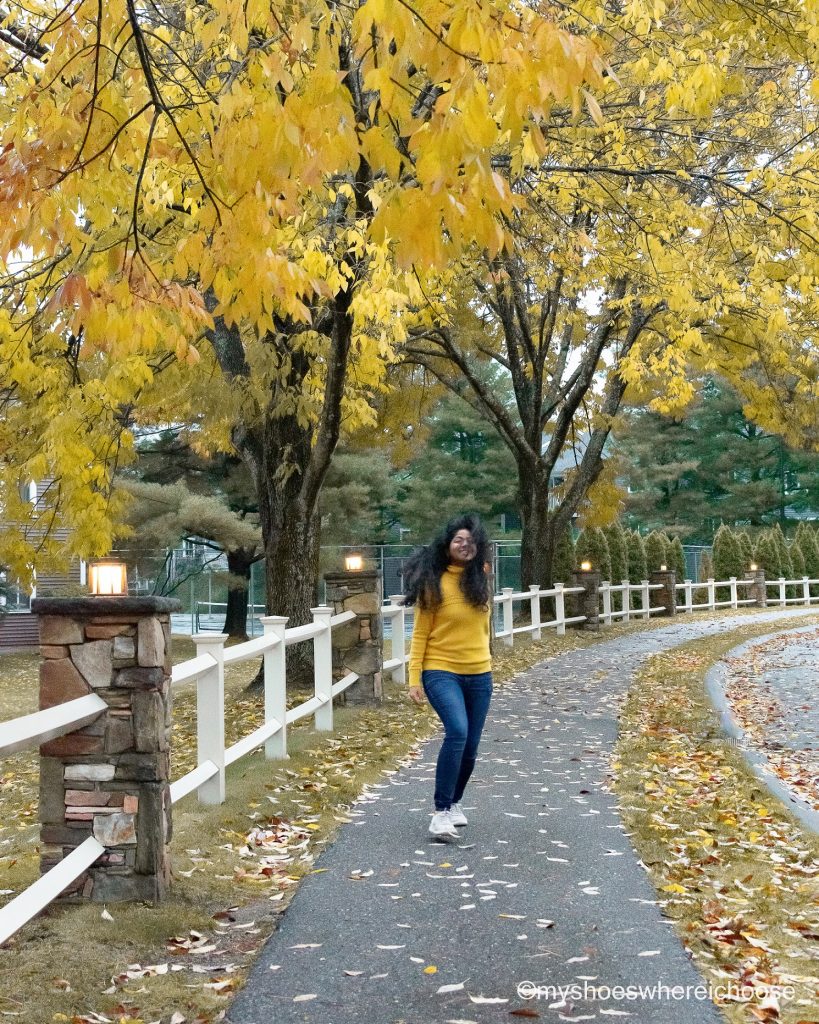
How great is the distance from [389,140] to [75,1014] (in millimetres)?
3324

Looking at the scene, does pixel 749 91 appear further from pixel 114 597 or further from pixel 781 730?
pixel 114 597

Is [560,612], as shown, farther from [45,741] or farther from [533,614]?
[45,741]

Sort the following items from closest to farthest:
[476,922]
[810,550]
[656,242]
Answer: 1. [476,922]
2. [656,242]
3. [810,550]

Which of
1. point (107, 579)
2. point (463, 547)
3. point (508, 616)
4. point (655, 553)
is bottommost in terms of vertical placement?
point (508, 616)

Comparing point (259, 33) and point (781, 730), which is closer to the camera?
point (259, 33)

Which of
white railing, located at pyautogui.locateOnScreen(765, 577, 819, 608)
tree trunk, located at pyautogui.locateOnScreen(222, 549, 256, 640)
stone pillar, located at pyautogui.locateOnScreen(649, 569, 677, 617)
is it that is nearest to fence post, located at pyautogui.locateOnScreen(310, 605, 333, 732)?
tree trunk, located at pyautogui.locateOnScreen(222, 549, 256, 640)

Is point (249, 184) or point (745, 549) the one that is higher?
point (249, 184)

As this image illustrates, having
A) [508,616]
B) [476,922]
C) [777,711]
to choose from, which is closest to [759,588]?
[508,616]

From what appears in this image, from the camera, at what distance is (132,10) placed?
173 inches

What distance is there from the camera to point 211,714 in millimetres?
6391

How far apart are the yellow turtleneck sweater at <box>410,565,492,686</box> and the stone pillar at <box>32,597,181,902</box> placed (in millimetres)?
1872

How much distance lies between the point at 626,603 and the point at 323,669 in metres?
18.6

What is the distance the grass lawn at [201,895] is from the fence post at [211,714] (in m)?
0.14

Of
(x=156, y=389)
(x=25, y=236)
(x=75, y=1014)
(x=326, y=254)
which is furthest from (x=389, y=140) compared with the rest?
(x=156, y=389)
